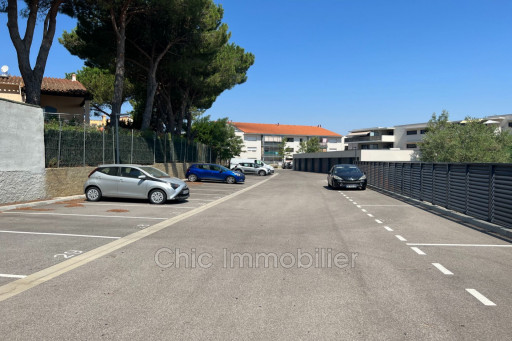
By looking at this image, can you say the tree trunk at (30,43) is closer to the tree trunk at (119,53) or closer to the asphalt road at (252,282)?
the tree trunk at (119,53)

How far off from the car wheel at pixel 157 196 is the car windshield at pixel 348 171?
13.0 meters

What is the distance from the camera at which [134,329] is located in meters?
3.63

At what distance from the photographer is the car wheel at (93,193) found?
48.7 feet

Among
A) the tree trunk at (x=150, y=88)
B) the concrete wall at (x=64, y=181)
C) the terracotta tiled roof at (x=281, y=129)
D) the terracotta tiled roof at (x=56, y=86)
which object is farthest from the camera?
the terracotta tiled roof at (x=281, y=129)

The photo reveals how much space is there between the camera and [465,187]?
11766mm

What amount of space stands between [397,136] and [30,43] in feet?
264

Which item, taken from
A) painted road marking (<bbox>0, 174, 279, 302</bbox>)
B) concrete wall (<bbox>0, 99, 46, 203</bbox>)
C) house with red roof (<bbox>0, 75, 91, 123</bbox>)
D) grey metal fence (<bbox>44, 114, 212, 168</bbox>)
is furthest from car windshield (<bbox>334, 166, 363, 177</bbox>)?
painted road marking (<bbox>0, 174, 279, 302</bbox>)

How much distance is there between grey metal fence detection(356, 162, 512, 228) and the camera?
31.2 feet

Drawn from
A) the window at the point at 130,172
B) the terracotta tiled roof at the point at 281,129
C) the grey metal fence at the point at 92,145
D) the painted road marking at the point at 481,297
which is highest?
the terracotta tiled roof at the point at 281,129

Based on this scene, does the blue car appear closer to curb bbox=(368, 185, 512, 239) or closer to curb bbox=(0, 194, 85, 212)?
curb bbox=(0, 194, 85, 212)

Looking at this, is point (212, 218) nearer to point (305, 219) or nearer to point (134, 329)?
point (305, 219)

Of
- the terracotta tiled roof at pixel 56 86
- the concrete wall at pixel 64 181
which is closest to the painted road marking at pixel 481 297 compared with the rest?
the concrete wall at pixel 64 181

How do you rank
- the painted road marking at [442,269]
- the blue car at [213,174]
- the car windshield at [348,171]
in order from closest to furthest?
the painted road marking at [442,269], the car windshield at [348,171], the blue car at [213,174]

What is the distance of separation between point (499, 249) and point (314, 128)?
4696 inches
